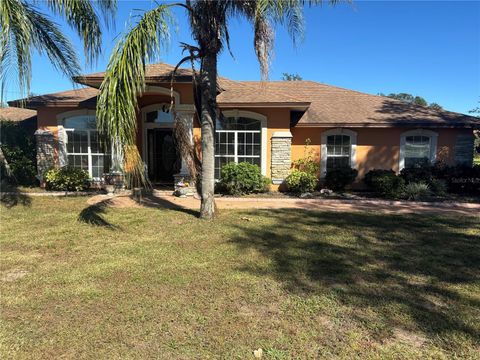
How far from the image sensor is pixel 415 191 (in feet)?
38.6

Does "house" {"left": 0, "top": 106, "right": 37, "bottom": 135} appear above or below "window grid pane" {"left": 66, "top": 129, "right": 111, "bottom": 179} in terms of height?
above

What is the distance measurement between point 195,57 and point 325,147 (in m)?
8.23

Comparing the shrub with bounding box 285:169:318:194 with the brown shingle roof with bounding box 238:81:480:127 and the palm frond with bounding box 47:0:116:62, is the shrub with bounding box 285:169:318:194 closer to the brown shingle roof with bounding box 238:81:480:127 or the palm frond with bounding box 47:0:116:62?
the brown shingle roof with bounding box 238:81:480:127

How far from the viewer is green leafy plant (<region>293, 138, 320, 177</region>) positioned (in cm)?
1421

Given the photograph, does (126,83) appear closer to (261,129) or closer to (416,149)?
(261,129)

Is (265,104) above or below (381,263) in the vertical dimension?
above

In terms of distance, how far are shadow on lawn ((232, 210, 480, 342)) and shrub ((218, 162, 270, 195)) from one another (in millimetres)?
3613

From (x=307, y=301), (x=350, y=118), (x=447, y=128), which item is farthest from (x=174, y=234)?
(x=447, y=128)

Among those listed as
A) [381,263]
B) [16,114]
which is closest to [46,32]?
[381,263]

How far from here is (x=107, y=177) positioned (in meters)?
12.9

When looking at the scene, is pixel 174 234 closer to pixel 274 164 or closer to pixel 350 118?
pixel 274 164

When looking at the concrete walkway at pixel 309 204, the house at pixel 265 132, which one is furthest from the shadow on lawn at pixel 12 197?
the concrete walkway at pixel 309 204

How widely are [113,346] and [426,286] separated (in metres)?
4.00

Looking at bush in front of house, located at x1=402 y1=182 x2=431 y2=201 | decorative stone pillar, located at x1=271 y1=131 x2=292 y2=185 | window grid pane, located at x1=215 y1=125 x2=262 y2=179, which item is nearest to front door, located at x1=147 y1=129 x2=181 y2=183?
window grid pane, located at x1=215 y1=125 x2=262 y2=179
